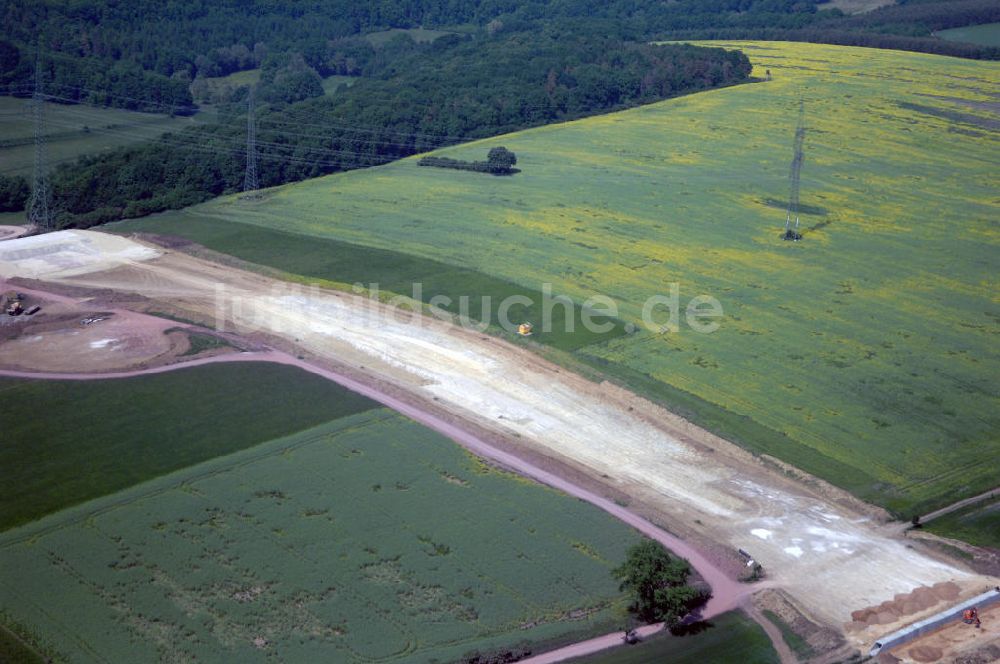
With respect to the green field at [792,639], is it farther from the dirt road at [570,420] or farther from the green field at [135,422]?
the green field at [135,422]

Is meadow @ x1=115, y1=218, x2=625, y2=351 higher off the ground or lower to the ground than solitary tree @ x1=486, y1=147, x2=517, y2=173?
lower

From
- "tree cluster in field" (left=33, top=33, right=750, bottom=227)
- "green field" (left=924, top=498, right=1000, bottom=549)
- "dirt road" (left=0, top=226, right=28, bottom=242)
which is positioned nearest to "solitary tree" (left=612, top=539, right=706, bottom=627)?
"green field" (left=924, top=498, right=1000, bottom=549)

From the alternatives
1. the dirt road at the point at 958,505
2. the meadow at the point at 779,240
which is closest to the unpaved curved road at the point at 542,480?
the meadow at the point at 779,240

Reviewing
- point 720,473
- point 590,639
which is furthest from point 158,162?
point 590,639

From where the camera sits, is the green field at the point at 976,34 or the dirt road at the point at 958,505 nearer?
the dirt road at the point at 958,505

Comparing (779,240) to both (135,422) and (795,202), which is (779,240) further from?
(135,422)

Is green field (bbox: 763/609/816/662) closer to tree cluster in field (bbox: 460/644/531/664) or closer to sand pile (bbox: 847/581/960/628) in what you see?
sand pile (bbox: 847/581/960/628)
